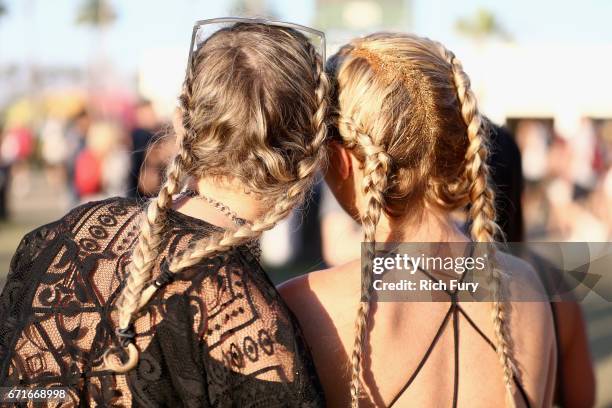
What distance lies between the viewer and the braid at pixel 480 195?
208 centimetres

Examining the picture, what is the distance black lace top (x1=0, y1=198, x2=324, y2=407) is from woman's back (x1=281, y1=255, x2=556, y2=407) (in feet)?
0.81

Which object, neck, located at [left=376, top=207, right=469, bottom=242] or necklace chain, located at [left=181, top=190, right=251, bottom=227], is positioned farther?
neck, located at [left=376, top=207, right=469, bottom=242]

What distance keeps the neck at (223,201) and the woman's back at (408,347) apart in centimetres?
28

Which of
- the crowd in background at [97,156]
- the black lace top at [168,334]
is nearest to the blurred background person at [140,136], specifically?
the crowd in background at [97,156]

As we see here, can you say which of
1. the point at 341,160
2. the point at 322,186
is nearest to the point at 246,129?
the point at 341,160

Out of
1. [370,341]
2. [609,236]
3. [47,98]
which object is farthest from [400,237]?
[47,98]

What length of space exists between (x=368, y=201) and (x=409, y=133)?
194 millimetres

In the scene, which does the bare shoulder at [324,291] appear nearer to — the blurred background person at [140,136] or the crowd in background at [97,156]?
the crowd in background at [97,156]

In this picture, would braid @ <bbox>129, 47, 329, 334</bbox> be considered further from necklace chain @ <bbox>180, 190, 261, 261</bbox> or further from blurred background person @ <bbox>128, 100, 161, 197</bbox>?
blurred background person @ <bbox>128, 100, 161, 197</bbox>

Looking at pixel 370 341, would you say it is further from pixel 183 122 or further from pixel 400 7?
pixel 400 7

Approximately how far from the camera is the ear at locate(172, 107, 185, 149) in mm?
1898

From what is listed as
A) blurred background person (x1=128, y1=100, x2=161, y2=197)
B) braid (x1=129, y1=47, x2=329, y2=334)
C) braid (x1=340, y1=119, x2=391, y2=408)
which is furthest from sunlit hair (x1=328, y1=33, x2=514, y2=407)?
blurred background person (x1=128, y1=100, x2=161, y2=197)

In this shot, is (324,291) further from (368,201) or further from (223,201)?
(223,201)

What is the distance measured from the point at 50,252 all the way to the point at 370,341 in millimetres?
775
